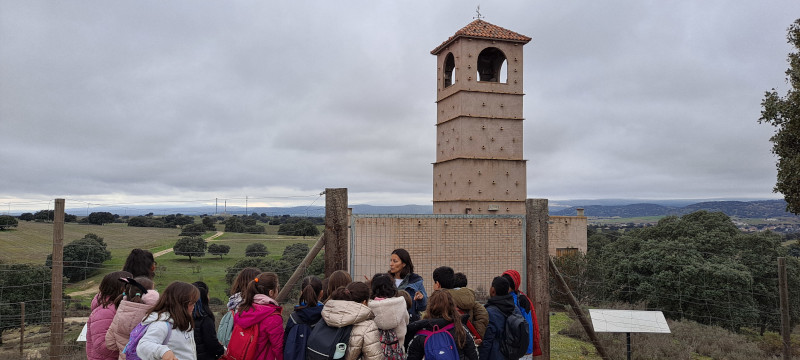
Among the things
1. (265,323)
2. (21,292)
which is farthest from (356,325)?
(21,292)

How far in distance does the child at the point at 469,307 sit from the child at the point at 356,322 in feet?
3.24

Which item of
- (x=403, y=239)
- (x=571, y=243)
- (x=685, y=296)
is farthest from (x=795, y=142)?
(x=571, y=243)

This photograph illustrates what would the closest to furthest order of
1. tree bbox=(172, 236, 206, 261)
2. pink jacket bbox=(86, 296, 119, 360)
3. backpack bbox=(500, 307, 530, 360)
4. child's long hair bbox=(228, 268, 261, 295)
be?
pink jacket bbox=(86, 296, 119, 360)
child's long hair bbox=(228, 268, 261, 295)
backpack bbox=(500, 307, 530, 360)
tree bbox=(172, 236, 206, 261)

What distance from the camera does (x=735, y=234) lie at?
89.1 ft

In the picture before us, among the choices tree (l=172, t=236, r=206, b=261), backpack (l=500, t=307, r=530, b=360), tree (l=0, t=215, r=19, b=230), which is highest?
tree (l=0, t=215, r=19, b=230)

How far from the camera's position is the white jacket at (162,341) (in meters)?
4.00

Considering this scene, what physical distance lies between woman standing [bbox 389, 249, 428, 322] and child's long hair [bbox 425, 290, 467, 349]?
4.03 feet

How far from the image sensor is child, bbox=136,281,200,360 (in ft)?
13.1

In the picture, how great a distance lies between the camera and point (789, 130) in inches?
536

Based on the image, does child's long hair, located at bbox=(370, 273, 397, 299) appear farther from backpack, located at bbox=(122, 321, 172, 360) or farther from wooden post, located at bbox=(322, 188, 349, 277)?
wooden post, located at bbox=(322, 188, 349, 277)

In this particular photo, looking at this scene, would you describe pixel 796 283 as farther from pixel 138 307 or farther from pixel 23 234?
pixel 23 234

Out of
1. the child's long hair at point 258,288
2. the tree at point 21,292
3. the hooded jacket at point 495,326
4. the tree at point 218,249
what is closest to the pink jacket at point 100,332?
the child's long hair at point 258,288

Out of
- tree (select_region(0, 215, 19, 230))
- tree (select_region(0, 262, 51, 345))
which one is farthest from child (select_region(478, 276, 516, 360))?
tree (select_region(0, 262, 51, 345))

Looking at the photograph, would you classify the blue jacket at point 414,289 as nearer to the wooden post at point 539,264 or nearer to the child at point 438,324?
the child at point 438,324
